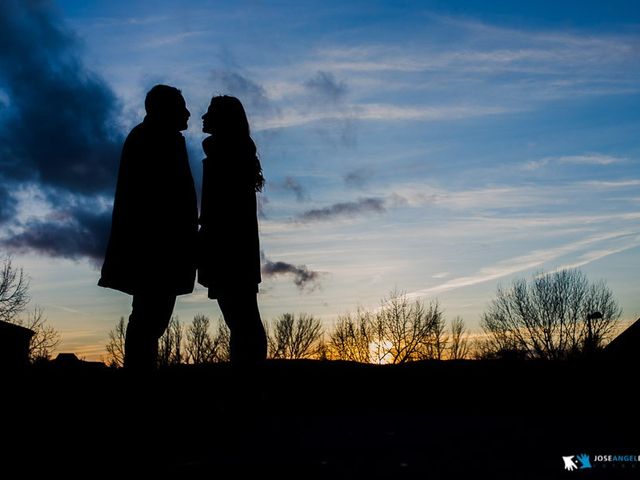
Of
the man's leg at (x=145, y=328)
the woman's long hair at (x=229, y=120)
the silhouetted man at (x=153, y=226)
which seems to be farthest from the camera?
the woman's long hair at (x=229, y=120)

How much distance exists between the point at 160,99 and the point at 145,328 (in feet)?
5.47

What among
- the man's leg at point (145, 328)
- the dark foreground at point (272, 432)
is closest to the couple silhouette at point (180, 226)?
the man's leg at point (145, 328)

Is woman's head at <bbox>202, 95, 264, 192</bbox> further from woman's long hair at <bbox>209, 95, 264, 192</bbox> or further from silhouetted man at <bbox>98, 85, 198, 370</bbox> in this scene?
silhouetted man at <bbox>98, 85, 198, 370</bbox>

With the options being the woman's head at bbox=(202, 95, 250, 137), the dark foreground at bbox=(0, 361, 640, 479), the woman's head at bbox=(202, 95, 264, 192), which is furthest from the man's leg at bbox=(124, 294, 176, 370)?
the woman's head at bbox=(202, 95, 250, 137)

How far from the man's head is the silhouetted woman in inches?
11.6

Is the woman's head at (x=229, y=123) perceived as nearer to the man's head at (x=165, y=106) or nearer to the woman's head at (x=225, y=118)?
the woman's head at (x=225, y=118)

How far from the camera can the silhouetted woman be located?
14.1 feet

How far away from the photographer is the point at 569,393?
6156 mm

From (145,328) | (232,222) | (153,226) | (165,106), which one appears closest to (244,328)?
(145,328)

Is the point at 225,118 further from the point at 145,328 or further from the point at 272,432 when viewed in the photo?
the point at 272,432

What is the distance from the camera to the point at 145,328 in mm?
3945

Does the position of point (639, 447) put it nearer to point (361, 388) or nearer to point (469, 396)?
point (469, 396)

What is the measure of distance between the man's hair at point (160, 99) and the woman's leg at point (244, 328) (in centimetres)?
145

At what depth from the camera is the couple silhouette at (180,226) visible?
13.2 feet
